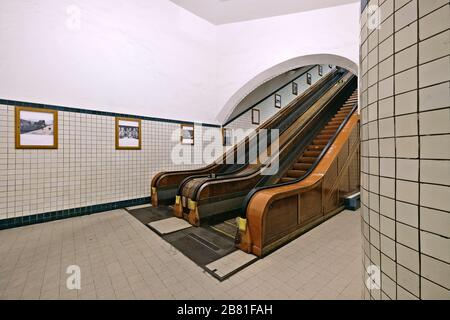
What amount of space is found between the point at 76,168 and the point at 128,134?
108cm

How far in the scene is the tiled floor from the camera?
5.00ft

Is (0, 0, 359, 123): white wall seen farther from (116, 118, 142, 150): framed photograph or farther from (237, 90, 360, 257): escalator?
(237, 90, 360, 257): escalator

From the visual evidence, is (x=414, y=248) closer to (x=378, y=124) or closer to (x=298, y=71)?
(x=378, y=124)

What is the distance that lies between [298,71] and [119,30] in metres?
7.36

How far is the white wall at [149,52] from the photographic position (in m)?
2.92

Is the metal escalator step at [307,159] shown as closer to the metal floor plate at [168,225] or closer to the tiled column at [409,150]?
the metal floor plate at [168,225]

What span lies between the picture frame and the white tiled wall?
53cm

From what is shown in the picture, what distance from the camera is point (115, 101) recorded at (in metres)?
3.76

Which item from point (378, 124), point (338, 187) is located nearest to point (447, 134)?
point (378, 124)

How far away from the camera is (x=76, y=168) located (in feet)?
10.9

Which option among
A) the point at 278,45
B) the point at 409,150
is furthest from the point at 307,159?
the point at 409,150

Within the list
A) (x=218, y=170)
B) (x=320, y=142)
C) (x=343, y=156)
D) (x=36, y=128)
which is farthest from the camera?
(x=218, y=170)

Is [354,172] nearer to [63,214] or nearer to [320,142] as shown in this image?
[320,142]

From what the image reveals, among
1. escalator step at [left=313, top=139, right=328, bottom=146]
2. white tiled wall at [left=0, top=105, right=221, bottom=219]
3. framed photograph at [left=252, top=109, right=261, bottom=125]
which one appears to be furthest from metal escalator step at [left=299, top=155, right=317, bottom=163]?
white tiled wall at [left=0, top=105, right=221, bottom=219]
